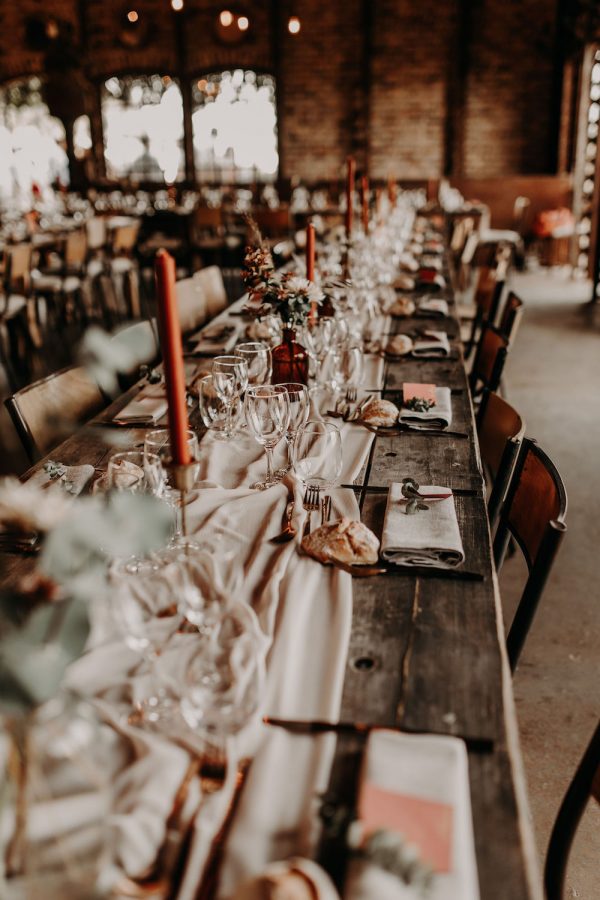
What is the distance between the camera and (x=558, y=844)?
4.09 ft

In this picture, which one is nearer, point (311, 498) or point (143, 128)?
point (311, 498)

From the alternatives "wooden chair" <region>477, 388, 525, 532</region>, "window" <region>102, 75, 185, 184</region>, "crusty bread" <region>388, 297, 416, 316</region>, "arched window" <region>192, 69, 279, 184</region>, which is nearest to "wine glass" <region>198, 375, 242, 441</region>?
"wooden chair" <region>477, 388, 525, 532</region>

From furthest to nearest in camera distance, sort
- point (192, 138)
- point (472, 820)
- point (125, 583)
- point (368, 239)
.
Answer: point (192, 138)
point (368, 239)
point (125, 583)
point (472, 820)

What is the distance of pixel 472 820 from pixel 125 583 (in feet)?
1.65

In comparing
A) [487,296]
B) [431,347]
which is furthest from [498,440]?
[487,296]

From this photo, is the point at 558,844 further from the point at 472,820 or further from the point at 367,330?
the point at 367,330

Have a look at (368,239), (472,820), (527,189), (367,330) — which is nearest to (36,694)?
(472,820)

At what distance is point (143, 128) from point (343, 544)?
11375 millimetres

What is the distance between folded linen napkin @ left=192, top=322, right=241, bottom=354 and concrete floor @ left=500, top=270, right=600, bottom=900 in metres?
1.38

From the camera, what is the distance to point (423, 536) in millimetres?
1422

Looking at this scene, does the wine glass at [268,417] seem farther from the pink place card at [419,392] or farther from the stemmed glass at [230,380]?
the pink place card at [419,392]

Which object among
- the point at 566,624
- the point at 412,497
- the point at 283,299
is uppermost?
the point at 283,299

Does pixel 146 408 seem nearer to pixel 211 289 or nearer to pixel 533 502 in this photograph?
pixel 533 502

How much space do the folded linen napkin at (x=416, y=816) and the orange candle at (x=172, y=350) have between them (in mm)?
442
